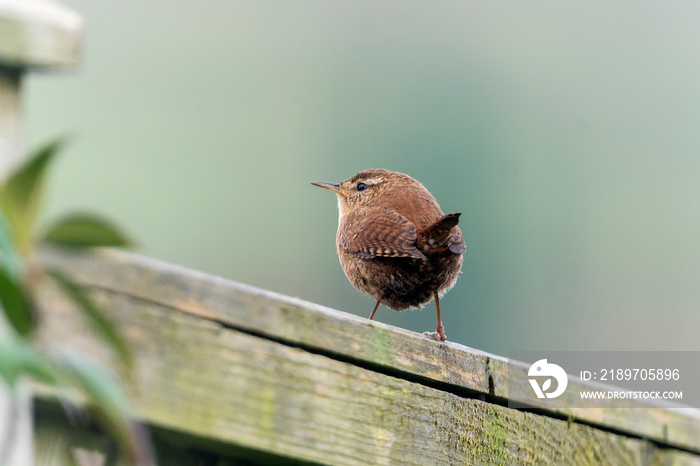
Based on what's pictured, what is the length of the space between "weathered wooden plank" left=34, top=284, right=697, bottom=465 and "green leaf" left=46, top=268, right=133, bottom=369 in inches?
6.1

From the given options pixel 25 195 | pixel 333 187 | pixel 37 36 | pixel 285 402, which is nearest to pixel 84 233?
pixel 25 195

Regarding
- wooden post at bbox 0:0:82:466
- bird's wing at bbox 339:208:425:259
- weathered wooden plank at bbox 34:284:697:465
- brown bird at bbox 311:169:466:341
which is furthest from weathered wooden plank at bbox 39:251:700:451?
bird's wing at bbox 339:208:425:259

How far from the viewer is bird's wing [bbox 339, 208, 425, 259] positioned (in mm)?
3286

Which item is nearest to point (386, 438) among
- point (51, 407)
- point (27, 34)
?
point (51, 407)

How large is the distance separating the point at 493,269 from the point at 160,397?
10.2m

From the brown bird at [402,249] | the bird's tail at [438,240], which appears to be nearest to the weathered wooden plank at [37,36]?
the brown bird at [402,249]

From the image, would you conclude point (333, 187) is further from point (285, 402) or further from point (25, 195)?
point (25, 195)

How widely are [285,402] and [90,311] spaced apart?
0.60 metres

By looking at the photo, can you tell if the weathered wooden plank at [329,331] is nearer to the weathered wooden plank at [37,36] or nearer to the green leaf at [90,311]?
the green leaf at [90,311]

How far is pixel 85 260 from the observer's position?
87 centimetres

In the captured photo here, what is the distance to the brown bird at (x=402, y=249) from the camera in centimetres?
323

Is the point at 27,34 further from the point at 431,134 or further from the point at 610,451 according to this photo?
the point at 431,134

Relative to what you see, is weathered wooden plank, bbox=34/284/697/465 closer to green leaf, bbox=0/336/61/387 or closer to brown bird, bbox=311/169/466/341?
green leaf, bbox=0/336/61/387

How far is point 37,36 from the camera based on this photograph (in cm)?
79
